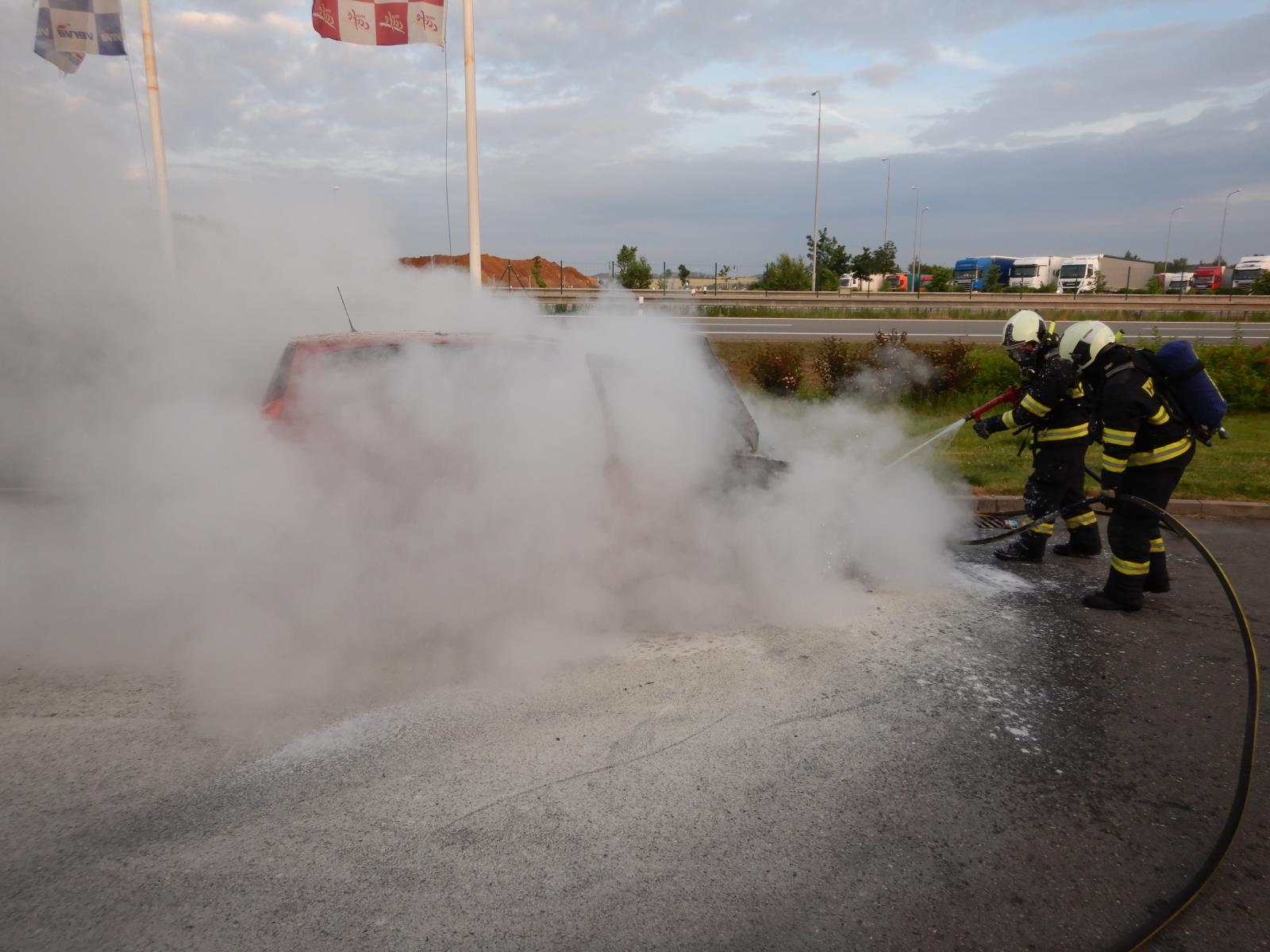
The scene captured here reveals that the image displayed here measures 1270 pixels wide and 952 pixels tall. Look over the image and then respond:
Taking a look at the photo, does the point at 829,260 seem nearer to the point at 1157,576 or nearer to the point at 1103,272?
the point at 1103,272

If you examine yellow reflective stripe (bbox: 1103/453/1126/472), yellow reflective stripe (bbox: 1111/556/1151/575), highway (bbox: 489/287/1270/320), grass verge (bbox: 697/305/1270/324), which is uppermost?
highway (bbox: 489/287/1270/320)

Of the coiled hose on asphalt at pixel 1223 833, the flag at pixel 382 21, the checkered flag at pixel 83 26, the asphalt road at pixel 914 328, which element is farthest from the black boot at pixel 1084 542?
the checkered flag at pixel 83 26

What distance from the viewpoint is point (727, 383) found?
4.86m

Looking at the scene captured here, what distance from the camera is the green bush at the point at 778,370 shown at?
10266 millimetres

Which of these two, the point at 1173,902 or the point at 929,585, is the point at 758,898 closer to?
the point at 1173,902

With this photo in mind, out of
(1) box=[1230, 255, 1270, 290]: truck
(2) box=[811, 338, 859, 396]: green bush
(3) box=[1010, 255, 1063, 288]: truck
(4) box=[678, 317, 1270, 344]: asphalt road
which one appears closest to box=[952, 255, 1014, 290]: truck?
(3) box=[1010, 255, 1063, 288]: truck

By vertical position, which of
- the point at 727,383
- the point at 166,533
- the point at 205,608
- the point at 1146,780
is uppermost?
the point at 727,383

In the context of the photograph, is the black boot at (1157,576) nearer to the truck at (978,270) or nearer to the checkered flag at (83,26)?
the checkered flag at (83,26)

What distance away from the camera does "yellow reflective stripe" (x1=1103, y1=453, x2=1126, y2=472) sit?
4398 millimetres


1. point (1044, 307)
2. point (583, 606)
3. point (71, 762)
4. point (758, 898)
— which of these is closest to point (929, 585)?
point (583, 606)

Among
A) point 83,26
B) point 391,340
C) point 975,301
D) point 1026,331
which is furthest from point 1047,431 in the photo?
point 975,301

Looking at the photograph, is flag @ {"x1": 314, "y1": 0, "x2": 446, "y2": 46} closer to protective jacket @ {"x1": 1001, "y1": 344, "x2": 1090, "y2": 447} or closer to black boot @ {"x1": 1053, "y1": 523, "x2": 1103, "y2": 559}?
protective jacket @ {"x1": 1001, "y1": 344, "x2": 1090, "y2": 447}

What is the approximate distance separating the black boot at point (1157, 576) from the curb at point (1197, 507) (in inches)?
75.3

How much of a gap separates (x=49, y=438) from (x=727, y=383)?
437 cm
